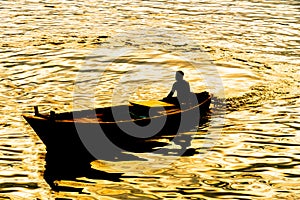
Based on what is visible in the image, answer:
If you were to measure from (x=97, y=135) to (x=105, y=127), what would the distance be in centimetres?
42

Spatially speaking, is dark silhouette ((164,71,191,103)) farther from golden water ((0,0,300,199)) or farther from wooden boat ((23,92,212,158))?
golden water ((0,0,300,199))

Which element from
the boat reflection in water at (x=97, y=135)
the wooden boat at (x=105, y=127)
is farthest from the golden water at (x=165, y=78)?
the wooden boat at (x=105, y=127)

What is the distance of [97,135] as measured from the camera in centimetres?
1933

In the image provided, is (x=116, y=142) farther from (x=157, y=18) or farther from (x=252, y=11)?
(x=252, y=11)

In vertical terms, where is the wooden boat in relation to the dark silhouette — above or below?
below

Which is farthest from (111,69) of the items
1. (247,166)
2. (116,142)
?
(247,166)

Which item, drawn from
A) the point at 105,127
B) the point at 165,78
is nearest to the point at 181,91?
the point at 105,127

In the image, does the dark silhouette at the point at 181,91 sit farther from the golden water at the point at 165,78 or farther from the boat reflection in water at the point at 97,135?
the golden water at the point at 165,78

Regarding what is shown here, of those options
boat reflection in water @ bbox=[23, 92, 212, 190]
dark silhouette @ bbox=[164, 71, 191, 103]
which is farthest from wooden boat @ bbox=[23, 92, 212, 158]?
dark silhouette @ bbox=[164, 71, 191, 103]

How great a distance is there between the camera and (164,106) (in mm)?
21672

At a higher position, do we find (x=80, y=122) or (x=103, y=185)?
(x=80, y=122)

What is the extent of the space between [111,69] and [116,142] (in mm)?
10972

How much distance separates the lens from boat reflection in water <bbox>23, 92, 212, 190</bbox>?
735 inches

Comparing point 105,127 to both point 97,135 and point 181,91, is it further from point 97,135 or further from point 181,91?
point 181,91
